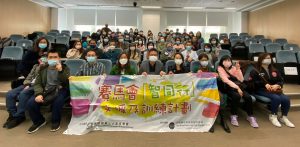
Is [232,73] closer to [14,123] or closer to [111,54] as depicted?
[111,54]

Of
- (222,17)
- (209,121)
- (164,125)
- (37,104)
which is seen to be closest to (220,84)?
(209,121)

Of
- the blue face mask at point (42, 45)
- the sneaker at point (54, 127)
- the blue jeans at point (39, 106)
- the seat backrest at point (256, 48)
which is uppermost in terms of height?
the seat backrest at point (256, 48)

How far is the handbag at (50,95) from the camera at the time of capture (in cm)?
339

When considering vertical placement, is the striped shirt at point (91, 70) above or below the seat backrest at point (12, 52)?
below

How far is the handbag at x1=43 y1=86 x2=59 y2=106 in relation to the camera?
3387 mm

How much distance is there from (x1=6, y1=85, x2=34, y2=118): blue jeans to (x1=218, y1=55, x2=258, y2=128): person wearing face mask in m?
3.08

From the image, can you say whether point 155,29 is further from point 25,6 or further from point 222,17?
point 25,6

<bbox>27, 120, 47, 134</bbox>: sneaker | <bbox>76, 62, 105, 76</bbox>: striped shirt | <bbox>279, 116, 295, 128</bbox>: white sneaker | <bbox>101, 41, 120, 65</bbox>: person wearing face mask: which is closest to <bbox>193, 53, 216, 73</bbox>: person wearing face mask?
<bbox>279, 116, 295, 128</bbox>: white sneaker

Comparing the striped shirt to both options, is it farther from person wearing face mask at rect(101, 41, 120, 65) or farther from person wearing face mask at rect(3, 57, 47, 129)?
person wearing face mask at rect(101, 41, 120, 65)

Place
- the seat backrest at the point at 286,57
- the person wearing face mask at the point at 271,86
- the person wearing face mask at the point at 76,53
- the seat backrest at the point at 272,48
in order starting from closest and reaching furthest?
the person wearing face mask at the point at 271,86 < the person wearing face mask at the point at 76,53 < the seat backrest at the point at 286,57 < the seat backrest at the point at 272,48

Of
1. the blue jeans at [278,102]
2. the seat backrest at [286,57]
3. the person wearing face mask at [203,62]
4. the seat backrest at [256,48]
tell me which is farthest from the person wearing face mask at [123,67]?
the seat backrest at [256,48]

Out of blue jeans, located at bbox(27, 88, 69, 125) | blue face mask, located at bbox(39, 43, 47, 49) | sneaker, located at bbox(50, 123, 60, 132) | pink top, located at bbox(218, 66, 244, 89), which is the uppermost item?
blue face mask, located at bbox(39, 43, 47, 49)

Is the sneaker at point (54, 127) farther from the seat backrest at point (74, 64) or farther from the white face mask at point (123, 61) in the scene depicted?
the white face mask at point (123, 61)

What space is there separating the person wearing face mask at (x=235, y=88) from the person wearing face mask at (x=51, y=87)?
2538mm
